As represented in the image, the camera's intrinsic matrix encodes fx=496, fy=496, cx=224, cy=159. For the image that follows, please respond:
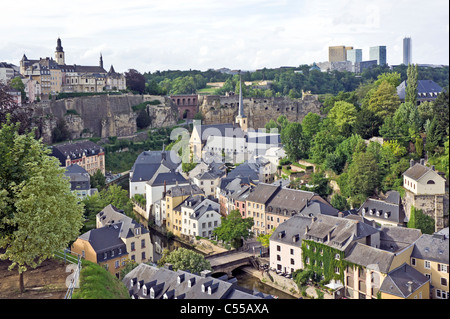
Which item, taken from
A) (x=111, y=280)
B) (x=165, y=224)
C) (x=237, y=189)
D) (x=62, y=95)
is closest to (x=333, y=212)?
(x=237, y=189)

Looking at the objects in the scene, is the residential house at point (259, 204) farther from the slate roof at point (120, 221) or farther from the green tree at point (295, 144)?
the slate roof at point (120, 221)

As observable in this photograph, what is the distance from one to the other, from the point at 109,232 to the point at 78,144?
70.8 feet

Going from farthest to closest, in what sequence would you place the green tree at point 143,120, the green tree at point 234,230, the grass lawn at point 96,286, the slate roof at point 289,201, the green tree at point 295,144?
the green tree at point 143,120 → the green tree at point 295,144 → the slate roof at point 289,201 → the green tree at point 234,230 → the grass lawn at point 96,286

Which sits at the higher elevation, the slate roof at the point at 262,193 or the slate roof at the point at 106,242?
the slate roof at the point at 262,193

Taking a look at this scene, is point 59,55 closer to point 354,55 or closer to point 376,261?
point 376,261

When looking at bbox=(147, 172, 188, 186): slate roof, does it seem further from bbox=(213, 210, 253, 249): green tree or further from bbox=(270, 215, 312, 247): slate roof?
bbox=(270, 215, 312, 247): slate roof

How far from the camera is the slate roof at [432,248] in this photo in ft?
70.9

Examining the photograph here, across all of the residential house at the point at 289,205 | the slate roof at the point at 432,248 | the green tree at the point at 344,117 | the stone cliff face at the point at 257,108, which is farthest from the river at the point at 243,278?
the stone cliff face at the point at 257,108

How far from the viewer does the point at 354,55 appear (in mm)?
105375

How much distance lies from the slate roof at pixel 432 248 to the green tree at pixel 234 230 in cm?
1013

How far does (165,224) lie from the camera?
34.3 m

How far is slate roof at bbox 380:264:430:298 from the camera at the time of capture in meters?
20.0

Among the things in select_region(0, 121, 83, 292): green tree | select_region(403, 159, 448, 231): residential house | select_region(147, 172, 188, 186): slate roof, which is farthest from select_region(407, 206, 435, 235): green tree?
select_region(0, 121, 83, 292): green tree

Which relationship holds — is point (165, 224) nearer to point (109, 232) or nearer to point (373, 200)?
point (109, 232)
